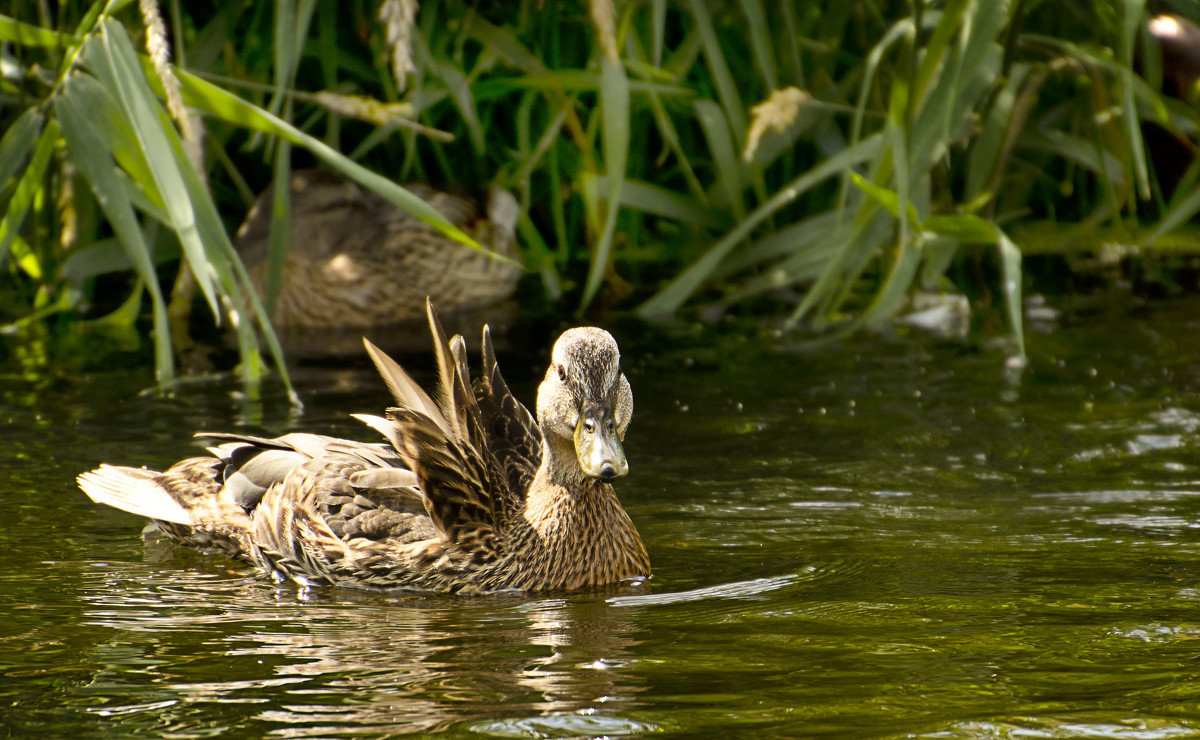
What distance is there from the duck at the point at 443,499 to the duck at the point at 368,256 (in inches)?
116

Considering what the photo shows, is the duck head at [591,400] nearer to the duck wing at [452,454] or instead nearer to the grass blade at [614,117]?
the duck wing at [452,454]

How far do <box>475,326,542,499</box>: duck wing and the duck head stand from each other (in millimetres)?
363

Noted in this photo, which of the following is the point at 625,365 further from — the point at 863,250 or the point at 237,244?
the point at 237,244

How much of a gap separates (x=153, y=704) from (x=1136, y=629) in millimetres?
1913

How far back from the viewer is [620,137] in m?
5.05

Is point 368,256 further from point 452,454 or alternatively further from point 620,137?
point 452,454

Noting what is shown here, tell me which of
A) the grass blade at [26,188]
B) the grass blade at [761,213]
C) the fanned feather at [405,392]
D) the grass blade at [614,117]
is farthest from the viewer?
the grass blade at [761,213]

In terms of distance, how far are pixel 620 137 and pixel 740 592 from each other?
211 centimetres

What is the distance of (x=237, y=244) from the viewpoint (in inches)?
267

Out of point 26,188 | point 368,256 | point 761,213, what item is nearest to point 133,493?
point 26,188

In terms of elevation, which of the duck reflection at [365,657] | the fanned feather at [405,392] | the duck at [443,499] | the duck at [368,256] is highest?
the duck at [368,256]

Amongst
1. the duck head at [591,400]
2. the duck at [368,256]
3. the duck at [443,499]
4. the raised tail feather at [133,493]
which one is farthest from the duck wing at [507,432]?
the duck at [368,256]

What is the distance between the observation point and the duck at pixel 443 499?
3.60m

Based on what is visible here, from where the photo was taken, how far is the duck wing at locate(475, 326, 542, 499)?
13.1 ft
